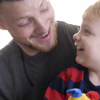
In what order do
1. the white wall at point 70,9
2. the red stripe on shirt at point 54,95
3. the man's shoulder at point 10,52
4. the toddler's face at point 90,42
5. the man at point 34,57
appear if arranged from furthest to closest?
the white wall at point 70,9 < the man's shoulder at point 10,52 < the man at point 34,57 < the red stripe on shirt at point 54,95 < the toddler's face at point 90,42

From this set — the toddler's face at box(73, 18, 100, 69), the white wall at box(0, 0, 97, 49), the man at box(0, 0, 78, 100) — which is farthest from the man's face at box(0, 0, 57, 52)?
the white wall at box(0, 0, 97, 49)

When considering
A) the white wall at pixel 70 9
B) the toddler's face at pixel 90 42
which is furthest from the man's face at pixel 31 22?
the white wall at pixel 70 9

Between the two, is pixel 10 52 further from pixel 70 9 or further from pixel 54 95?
pixel 70 9

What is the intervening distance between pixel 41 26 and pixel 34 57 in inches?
10.1

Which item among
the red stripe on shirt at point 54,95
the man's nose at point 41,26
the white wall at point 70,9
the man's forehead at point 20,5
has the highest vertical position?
the man's forehead at point 20,5

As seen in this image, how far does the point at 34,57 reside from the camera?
3.50 feet

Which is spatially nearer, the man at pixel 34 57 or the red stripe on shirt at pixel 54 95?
the red stripe on shirt at pixel 54 95

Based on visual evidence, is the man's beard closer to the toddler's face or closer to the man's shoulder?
the man's shoulder

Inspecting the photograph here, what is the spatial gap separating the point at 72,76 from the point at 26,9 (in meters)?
0.48

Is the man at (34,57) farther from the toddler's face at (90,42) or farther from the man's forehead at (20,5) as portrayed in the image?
the toddler's face at (90,42)

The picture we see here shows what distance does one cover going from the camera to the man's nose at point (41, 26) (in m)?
0.92

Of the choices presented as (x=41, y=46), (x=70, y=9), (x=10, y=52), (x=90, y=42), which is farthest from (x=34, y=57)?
(x=70, y=9)

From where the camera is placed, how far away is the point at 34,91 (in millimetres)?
1033

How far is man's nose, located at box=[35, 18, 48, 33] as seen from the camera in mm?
917
